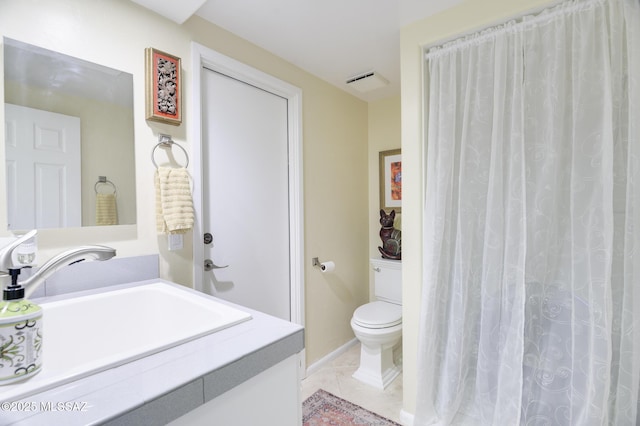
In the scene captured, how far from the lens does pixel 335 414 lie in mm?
1909

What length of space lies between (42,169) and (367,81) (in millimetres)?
2146

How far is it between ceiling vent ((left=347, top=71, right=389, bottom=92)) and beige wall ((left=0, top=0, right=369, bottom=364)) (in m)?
0.20

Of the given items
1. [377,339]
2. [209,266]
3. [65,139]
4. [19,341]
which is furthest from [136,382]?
[377,339]

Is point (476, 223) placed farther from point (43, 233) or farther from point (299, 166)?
point (43, 233)

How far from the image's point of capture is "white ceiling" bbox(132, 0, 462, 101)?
1.64 metres

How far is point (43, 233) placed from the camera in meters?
1.19

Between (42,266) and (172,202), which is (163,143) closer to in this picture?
(172,202)

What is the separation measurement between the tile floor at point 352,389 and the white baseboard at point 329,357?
0.08 feet

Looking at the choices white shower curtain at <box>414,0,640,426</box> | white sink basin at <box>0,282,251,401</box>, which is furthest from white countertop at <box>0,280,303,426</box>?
white shower curtain at <box>414,0,640,426</box>

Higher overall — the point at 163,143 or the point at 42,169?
the point at 163,143

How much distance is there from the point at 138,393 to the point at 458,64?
1920 mm

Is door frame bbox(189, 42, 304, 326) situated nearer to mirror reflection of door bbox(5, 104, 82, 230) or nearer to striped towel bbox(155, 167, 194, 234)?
striped towel bbox(155, 167, 194, 234)

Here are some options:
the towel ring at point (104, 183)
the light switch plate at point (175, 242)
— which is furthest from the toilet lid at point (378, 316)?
the towel ring at point (104, 183)

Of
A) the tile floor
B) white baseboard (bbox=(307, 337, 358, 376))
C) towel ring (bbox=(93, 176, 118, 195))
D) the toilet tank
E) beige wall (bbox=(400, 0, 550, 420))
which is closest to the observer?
towel ring (bbox=(93, 176, 118, 195))
